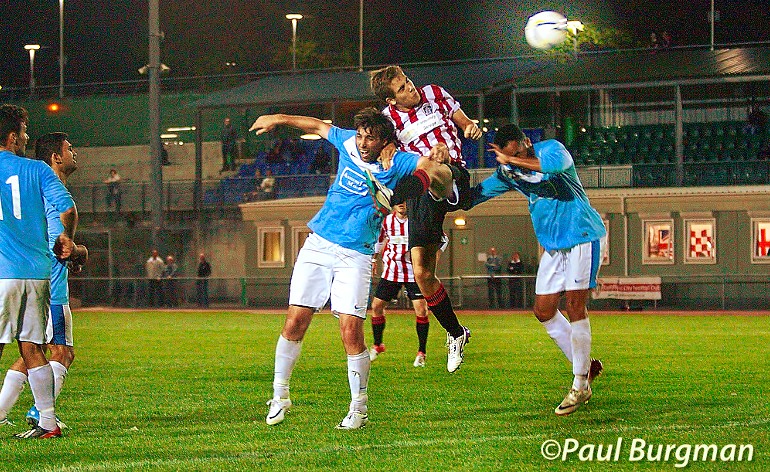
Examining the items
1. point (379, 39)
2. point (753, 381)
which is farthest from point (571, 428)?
point (379, 39)

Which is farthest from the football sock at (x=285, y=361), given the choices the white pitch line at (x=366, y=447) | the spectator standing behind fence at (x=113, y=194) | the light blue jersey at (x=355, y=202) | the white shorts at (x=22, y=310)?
the spectator standing behind fence at (x=113, y=194)

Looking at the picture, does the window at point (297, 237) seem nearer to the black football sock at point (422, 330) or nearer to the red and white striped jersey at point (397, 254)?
the red and white striped jersey at point (397, 254)

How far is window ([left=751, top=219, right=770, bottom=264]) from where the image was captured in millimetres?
36062

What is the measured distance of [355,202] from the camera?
8.89 metres

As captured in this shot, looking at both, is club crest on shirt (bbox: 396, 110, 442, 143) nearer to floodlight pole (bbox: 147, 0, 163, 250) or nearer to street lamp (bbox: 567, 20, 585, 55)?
floodlight pole (bbox: 147, 0, 163, 250)

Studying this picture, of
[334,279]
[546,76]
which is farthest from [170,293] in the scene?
[334,279]

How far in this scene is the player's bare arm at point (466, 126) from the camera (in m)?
10.3

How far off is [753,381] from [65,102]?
47.3m

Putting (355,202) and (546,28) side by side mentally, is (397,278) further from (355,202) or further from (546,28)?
→ (546,28)

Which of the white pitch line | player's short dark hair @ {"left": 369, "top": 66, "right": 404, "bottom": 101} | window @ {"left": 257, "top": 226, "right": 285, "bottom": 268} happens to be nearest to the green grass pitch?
the white pitch line

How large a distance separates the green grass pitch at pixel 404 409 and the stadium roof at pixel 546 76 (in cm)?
1958

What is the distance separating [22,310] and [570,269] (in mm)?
4130

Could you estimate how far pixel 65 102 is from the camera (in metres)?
54.8

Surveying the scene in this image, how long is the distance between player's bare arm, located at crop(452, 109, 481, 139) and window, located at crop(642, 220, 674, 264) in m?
27.3
